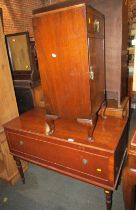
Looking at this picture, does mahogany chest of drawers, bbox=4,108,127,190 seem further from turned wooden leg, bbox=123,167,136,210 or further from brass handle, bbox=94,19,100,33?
brass handle, bbox=94,19,100,33

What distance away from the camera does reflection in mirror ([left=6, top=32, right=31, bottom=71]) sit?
2.20 m

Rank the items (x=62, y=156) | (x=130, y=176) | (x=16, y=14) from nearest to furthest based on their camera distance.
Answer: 1. (x=130, y=176)
2. (x=62, y=156)
3. (x=16, y=14)

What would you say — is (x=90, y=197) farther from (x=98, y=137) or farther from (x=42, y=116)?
(x=42, y=116)

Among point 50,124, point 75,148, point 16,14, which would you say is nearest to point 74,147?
point 75,148

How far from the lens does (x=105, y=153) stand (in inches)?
41.0

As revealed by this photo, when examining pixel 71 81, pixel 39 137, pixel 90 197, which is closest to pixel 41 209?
pixel 90 197

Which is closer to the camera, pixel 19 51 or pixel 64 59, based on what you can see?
pixel 64 59

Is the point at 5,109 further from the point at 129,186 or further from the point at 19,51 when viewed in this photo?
the point at 129,186

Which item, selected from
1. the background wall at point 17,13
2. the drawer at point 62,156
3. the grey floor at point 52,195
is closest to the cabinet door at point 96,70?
the drawer at point 62,156

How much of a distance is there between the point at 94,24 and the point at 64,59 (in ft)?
0.95

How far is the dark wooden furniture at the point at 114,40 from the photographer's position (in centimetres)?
123

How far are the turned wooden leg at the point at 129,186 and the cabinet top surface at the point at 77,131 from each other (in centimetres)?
16

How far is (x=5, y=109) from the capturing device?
172 centimetres

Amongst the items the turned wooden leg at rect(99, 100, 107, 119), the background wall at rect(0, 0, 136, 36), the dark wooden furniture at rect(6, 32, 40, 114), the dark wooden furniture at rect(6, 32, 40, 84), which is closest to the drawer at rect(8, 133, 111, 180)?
the turned wooden leg at rect(99, 100, 107, 119)
